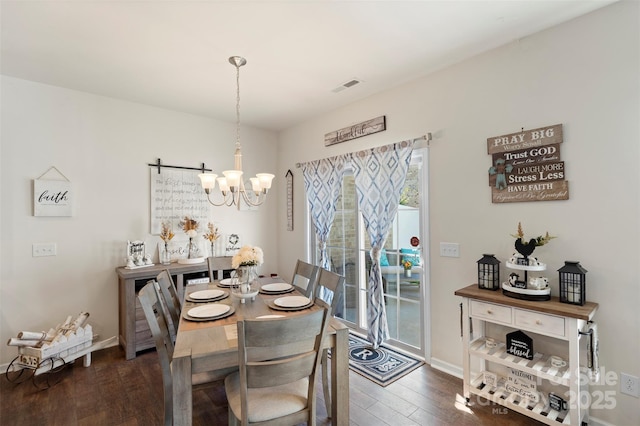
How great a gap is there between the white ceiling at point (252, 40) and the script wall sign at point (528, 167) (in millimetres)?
780

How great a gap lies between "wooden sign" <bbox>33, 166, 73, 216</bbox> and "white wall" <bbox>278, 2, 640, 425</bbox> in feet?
11.6

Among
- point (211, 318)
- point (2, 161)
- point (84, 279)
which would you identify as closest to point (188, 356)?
point (211, 318)

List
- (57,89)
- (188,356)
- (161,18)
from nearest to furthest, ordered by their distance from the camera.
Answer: (188,356)
(161,18)
(57,89)

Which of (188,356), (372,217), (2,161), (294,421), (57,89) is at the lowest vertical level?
(294,421)

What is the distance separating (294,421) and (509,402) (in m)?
1.56

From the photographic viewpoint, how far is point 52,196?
9.84 ft

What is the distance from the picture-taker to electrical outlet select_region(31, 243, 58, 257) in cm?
292

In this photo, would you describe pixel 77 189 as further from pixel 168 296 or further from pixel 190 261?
pixel 168 296

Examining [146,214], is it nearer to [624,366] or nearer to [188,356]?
[188,356]

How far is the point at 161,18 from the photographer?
201cm

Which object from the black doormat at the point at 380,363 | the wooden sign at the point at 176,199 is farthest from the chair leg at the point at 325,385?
the wooden sign at the point at 176,199

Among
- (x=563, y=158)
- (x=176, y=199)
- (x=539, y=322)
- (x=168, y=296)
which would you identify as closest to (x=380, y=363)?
(x=539, y=322)

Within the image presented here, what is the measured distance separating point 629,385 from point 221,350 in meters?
2.52

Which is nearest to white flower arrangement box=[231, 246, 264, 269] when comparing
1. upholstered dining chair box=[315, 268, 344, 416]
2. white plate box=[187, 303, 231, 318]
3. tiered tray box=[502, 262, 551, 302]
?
white plate box=[187, 303, 231, 318]
